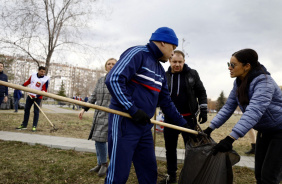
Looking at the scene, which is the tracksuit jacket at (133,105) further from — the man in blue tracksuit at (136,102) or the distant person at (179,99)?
the distant person at (179,99)

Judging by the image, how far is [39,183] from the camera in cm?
309

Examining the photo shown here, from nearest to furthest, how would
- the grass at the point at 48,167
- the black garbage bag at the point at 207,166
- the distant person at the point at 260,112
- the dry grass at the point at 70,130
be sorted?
the distant person at the point at 260,112, the black garbage bag at the point at 207,166, the grass at the point at 48,167, the dry grass at the point at 70,130

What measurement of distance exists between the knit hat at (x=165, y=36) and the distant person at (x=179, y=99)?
127 cm

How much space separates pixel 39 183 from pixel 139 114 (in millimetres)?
2235

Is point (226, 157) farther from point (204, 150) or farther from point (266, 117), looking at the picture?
point (266, 117)

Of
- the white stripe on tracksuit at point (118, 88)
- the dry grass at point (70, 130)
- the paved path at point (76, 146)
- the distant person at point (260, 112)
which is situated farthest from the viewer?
the dry grass at point (70, 130)

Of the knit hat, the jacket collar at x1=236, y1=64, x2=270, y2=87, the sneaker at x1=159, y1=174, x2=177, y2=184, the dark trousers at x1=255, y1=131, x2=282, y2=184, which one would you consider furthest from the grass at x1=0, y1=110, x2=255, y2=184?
the knit hat

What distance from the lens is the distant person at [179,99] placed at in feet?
11.1

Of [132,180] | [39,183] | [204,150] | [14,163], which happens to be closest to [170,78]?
[204,150]

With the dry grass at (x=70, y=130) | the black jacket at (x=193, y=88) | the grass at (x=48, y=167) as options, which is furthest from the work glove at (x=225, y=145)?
the dry grass at (x=70, y=130)

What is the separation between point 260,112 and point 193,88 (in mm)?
1543

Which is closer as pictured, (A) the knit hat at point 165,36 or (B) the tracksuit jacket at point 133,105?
(B) the tracksuit jacket at point 133,105

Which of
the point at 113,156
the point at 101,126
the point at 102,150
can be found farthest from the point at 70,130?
the point at 113,156

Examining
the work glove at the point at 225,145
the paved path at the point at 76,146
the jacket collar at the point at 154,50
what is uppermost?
the jacket collar at the point at 154,50
